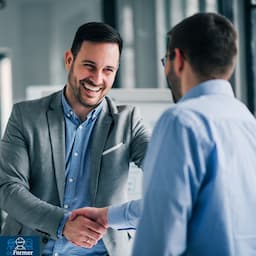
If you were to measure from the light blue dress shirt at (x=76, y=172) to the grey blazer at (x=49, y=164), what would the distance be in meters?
0.02

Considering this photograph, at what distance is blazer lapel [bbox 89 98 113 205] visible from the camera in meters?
1.84

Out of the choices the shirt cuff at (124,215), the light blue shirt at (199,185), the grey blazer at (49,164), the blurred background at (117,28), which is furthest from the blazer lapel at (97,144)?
the blurred background at (117,28)

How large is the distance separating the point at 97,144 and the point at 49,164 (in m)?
0.15

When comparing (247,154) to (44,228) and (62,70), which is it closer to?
(44,228)

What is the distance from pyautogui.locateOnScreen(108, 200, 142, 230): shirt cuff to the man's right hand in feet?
0.13

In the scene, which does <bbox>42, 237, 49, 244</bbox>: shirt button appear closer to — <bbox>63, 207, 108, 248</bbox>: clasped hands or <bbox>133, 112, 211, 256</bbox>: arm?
<bbox>63, 207, 108, 248</bbox>: clasped hands

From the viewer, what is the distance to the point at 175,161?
123 cm

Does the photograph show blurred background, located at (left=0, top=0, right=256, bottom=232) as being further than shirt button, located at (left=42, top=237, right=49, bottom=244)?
Yes

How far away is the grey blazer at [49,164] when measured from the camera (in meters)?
1.80

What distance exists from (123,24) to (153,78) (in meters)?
0.50

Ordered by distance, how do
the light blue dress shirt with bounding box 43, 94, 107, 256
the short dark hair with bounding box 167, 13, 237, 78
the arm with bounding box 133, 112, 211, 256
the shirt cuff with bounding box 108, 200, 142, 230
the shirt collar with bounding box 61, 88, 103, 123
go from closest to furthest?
the arm with bounding box 133, 112, 211, 256 < the short dark hair with bounding box 167, 13, 237, 78 < the shirt cuff with bounding box 108, 200, 142, 230 < the light blue dress shirt with bounding box 43, 94, 107, 256 < the shirt collar with bounding box 61, 88, 103, 123

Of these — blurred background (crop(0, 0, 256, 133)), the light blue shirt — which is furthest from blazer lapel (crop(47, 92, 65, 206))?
blurred background (crop(0, 0, 256, 133))

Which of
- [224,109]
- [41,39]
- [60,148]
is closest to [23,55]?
[41,39]

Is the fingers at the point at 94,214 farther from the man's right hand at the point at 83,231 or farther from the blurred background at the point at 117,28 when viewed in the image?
the blurred background at the point at 117,28
